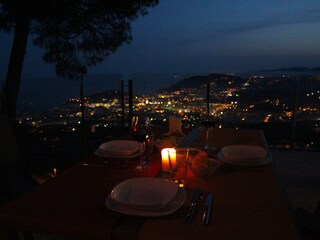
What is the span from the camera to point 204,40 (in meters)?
17.3

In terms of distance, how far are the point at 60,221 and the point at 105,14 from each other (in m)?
5.04

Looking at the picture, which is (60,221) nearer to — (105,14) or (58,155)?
(58,155)

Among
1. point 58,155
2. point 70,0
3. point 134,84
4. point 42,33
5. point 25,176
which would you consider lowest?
point 25,176

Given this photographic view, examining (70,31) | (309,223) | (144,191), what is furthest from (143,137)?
(70,31)

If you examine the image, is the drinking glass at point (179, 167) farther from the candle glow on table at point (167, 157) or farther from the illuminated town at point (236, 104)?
the illuminated town at point (236, 104)

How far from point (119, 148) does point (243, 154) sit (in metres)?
0.68

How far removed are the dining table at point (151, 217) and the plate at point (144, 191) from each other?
0.20ft

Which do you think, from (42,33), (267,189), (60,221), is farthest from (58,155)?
(42,33)

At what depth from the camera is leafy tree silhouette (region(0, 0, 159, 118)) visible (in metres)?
5.25

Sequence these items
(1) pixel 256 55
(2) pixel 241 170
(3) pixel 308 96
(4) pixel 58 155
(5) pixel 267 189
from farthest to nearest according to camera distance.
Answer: (1) pixel 256 55 → (3) pixel 308 96 → (4) pixel 58 155 → (2) pixel 241 170 → (5) pixel 267 189

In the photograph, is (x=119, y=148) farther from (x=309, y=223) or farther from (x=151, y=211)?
(x=309, y=223)

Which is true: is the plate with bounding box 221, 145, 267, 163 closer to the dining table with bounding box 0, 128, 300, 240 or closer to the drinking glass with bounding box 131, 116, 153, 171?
the dining table with bounding box 0, 128, 300, 240

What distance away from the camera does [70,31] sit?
555 cm

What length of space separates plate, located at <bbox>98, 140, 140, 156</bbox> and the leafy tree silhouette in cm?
376
